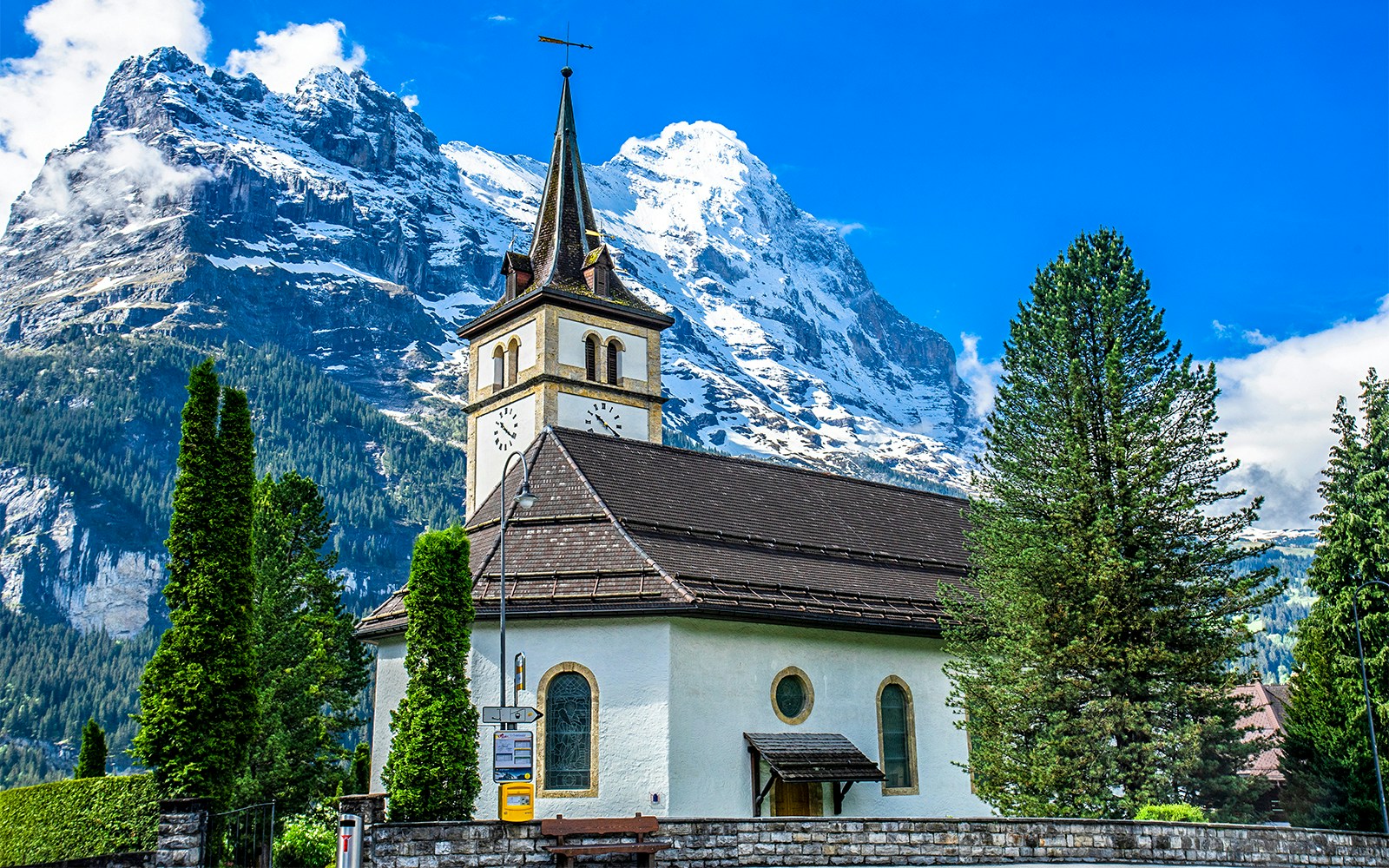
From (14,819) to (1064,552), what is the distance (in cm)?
2200

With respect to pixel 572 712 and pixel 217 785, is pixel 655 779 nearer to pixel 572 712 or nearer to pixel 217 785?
pixel 572 712

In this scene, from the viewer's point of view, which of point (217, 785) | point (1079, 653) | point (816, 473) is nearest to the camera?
point (217, 785)

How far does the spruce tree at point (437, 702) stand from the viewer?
22.5 meters

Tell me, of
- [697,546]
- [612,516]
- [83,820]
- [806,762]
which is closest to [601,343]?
[612,516]

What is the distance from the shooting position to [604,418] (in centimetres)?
4772

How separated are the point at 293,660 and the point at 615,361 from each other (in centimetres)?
1817

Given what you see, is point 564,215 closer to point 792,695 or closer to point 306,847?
point 792,695

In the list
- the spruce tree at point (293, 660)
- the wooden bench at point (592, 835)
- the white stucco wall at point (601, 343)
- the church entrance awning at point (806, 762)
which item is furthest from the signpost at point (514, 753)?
the white stucco wall at point (601, 343)

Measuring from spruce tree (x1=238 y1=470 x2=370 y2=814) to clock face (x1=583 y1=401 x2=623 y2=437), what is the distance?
34.9 feet

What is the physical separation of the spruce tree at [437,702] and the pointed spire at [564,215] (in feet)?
87.0

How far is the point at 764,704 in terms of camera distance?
29406 mm

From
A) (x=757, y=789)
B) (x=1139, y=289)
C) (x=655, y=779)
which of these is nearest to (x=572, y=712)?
(x=655, y=779)

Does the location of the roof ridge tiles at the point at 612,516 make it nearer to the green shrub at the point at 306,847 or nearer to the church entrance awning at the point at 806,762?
the church entrance awning at the point at 806,762

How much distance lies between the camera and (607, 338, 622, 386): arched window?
4891 centimetres
